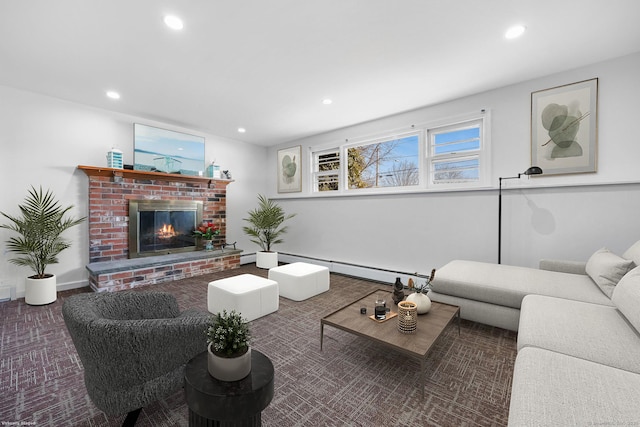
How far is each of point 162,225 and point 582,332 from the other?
17.5 feet

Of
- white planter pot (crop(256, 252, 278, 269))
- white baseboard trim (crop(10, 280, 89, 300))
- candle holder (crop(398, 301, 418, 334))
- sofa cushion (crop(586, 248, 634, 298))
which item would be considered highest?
sofa cushion (crop(586, 248, 634, 298))

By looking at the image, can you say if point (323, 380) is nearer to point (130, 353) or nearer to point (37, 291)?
point (130, 353)

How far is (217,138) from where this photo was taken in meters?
5.51

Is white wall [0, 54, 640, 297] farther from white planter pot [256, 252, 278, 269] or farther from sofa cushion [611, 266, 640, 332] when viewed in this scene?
sofa cushion [611, 266, 640, 332]

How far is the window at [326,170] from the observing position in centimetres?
521

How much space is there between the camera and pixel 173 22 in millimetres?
2160

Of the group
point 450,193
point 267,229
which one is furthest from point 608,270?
point 267,229

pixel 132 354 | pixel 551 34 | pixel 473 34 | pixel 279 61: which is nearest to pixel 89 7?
pixel 279 61

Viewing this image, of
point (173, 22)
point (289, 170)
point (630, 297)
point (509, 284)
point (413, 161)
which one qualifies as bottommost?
point (509, 284)

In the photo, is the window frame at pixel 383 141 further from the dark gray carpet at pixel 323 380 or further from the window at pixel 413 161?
the dark gray carpet at pixel 323 380

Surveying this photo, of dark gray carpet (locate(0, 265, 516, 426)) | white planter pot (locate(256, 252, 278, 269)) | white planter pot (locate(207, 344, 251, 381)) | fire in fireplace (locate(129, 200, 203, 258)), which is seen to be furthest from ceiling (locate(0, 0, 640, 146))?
white planter pot (locate(256, 252, 278, 269))

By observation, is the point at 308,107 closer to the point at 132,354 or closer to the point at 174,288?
the point at 174,288

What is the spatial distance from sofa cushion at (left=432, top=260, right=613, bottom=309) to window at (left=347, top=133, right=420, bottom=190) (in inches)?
68.1

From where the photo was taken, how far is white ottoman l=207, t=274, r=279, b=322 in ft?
8.94
